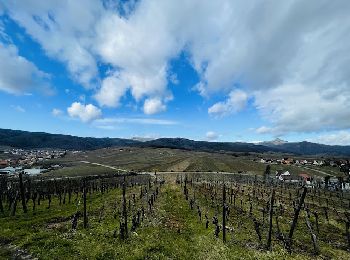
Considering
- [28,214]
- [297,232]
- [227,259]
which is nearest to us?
[227,259]

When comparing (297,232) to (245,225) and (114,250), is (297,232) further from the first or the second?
(114,250)

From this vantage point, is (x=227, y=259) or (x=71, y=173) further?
(x=71, y=173)

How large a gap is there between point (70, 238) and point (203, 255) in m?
17.4

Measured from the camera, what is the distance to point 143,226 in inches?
1939

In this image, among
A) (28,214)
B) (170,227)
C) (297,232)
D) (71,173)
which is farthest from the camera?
(71,173)

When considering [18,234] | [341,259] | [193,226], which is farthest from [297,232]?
[18,234]

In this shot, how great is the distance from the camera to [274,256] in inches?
1375

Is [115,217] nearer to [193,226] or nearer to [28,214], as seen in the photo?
[193,226]

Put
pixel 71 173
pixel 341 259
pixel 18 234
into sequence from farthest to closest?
pixel 71 173 < pixel 18 234 < pixel 341 259

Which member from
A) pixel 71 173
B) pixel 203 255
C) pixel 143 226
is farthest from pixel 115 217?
pixel 71 173

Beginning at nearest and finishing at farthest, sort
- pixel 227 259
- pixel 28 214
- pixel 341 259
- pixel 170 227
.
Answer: pixel 227 259
pixel 341 259
pixel 170 227
pixel 28 214

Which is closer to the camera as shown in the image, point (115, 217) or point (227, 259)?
point (227, 259)

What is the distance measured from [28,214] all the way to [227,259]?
4724 centimetres

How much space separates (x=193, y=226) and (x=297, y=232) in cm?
1872
